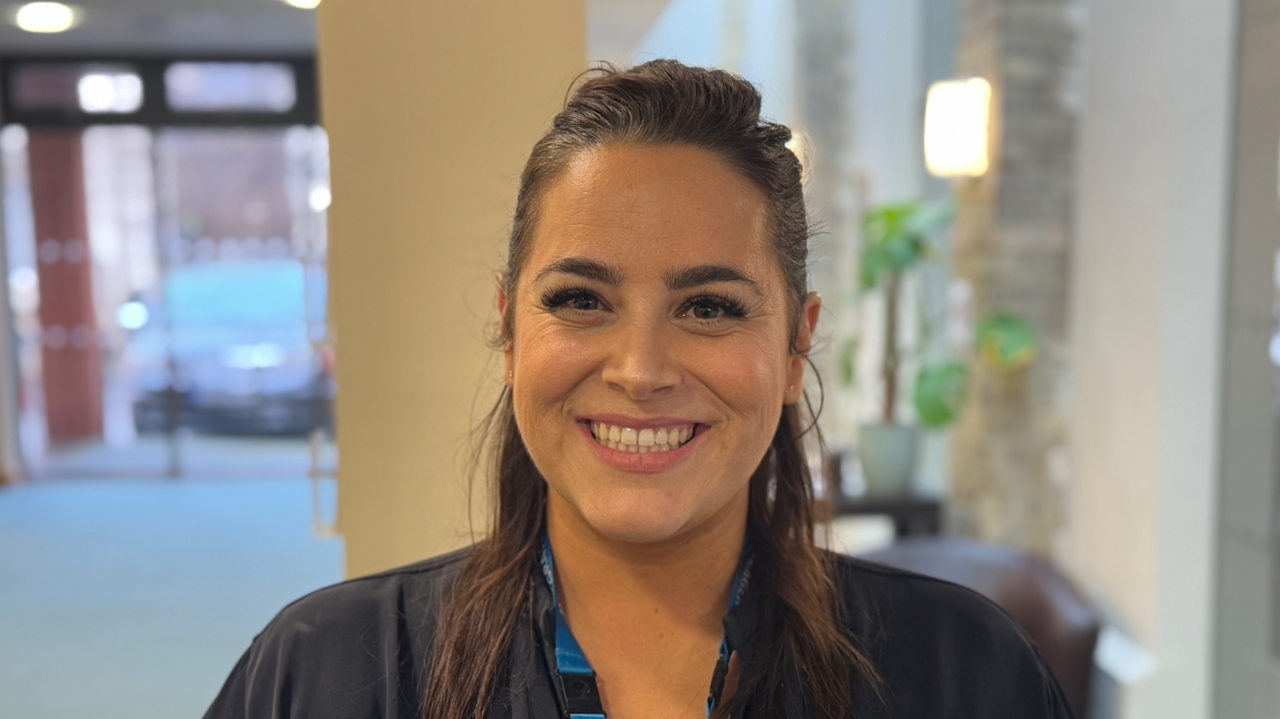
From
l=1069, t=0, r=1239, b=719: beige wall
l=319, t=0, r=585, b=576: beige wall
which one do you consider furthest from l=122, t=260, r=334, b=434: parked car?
l=319, t=0, r=585, b=576: beige wall

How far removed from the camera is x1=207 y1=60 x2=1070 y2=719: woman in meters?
1.09

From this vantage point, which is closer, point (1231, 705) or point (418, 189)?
point (418, 189)

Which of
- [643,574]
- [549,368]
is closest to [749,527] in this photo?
[643,574]

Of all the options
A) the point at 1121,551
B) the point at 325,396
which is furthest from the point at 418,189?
the point at 325,396

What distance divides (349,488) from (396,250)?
0.37 m

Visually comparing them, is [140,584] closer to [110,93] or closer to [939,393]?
[939,393]

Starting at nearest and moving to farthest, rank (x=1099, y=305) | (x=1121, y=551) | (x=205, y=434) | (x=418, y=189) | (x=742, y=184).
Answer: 1. (x=742, y=184)
2. (x=418, y=189)
3. (x=1121, y=551)
4. (x=1099, y=305)
5. (x=205, y=434)

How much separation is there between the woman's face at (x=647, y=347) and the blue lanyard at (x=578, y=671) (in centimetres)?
15

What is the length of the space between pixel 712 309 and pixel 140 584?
392cm

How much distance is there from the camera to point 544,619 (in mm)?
1193

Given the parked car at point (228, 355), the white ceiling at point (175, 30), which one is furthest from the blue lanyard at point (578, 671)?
the parked car at point (228, 355)

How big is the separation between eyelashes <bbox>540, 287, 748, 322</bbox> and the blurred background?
1.08ft

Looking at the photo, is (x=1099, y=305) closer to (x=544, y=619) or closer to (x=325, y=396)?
(x=544, y=619)

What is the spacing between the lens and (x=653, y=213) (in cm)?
109
